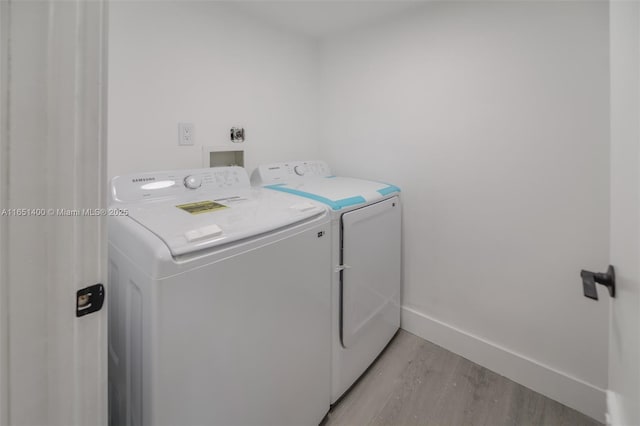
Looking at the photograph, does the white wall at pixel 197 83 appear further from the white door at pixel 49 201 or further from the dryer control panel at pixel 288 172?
the white door at pixel 49 201

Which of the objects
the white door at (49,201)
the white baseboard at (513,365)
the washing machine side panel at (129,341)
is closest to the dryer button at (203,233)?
the washing machine side panel at (129,341)

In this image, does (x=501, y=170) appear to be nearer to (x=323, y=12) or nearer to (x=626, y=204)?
(x=626, y=204)

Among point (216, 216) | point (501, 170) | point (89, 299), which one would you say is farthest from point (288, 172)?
Result: point (89, 299)

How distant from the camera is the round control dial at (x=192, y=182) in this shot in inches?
56.1

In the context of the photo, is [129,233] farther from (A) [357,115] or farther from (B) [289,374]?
(A) [357,115]

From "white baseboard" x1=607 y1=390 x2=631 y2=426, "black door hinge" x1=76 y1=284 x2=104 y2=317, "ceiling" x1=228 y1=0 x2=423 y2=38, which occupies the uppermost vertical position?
"ceiling" x1=228 y1=0 x2=423 y2=38

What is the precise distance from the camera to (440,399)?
156 centimetres

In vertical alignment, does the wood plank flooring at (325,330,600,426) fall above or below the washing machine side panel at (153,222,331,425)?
below

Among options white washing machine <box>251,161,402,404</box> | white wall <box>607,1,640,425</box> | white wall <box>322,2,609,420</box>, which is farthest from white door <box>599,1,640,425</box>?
white washing machine <box>251,161,402,404</box>

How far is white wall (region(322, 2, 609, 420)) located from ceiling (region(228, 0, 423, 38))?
97 mm

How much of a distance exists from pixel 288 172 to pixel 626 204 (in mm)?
1672

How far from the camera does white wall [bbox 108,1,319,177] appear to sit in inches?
55.8

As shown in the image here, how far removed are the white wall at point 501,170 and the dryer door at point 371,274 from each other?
212 mm

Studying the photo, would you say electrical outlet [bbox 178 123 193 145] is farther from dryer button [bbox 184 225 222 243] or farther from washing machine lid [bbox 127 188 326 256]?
dryer button [bbox 184 225 222 243]
